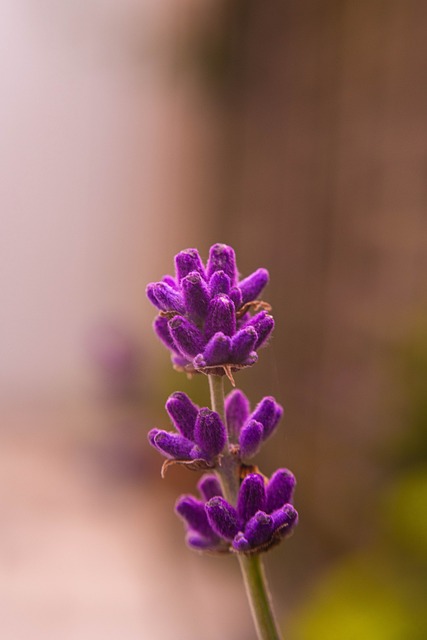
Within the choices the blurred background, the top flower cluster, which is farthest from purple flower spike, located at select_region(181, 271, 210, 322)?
the blurred background

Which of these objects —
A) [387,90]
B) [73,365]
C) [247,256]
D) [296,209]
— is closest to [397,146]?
[387,90]

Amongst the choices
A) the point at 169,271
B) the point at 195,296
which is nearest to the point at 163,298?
the point at 195,296

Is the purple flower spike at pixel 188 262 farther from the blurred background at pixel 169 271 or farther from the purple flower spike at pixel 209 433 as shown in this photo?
the blurred background at pixel 169 271

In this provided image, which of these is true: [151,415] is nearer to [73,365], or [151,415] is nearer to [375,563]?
[375,563]

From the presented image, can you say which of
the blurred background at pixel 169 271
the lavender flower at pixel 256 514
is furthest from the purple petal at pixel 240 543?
the blurred background at pixel 169 271

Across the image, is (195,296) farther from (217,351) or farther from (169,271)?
(169,271)

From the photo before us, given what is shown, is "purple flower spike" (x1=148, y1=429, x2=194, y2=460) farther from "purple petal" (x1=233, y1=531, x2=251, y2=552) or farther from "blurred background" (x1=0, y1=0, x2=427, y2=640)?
"blurred background" (x1=0, y1=0, x2=427, y2=640)

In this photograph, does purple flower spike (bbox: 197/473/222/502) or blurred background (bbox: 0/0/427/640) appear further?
blurred background (bbox: 0/0/427/640)
